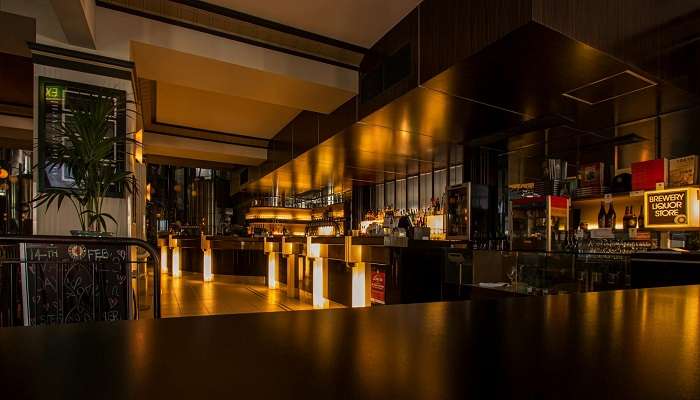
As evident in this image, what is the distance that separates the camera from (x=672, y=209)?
4.33 metres

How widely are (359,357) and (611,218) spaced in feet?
19.4

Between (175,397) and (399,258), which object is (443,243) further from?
(175,397)

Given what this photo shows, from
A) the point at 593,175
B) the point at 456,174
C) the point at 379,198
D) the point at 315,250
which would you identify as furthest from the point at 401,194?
the point at 593,175

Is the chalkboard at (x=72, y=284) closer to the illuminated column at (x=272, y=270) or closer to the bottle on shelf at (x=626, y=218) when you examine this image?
the illuminated column at (x=272, y=270)

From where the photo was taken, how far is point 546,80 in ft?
12.0

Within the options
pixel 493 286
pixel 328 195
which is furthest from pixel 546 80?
pixel 328 195

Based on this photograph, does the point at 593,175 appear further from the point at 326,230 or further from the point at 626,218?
the point at 326,230

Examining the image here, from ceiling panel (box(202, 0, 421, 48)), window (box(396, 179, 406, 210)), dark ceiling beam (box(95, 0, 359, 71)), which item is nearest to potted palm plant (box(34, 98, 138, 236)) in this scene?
dark ceiling beam (box(95, 0, 359, 71))

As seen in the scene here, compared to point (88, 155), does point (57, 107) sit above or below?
above

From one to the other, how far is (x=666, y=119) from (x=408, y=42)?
→ 325 centimetres

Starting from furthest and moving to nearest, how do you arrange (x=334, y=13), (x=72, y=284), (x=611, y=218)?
(x=611, y=218) < (x=334, y=13) < (x=72, y=284)

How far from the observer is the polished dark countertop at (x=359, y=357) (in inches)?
11.4

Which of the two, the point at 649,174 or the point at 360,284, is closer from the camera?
the point at 649,174


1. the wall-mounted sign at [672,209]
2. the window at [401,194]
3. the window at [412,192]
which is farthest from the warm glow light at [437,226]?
the wall-mounted sign at [672,209]
